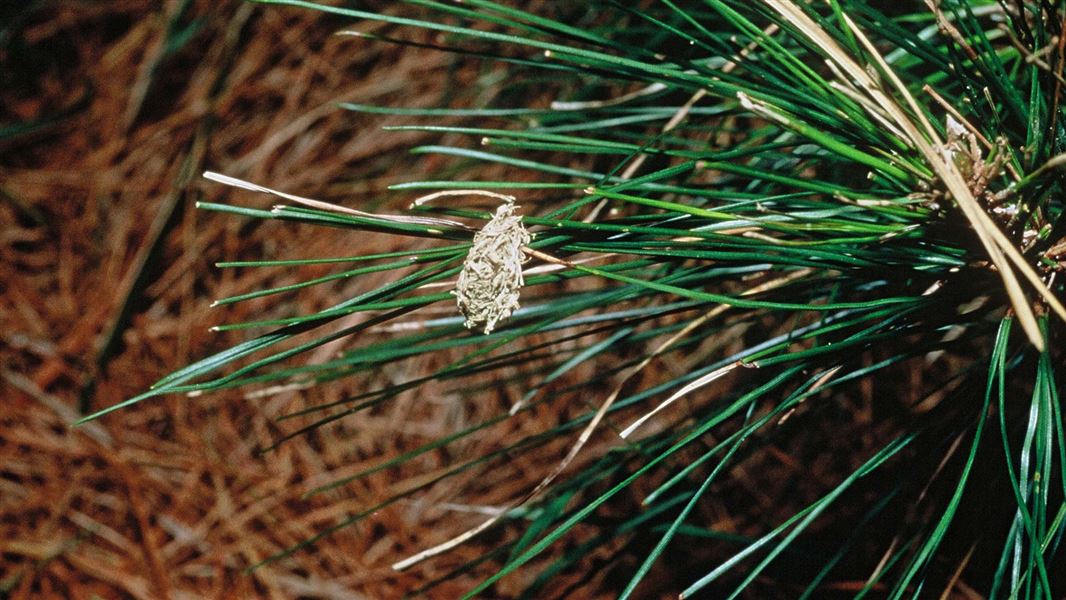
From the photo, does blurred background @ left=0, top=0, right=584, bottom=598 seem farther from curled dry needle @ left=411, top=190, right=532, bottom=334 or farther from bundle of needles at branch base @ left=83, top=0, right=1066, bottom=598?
curled dry needle @ left=411, top=190, right=532, bottom=334

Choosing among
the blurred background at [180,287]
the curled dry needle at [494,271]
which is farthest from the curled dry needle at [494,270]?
the blurred background at [180,287]

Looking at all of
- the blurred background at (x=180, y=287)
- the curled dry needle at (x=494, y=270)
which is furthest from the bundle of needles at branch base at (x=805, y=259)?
the blurred background at (x=180, y=287)

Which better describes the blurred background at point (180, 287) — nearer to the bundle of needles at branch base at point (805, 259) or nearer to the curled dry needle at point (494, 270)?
the bundle of needles at branch base at point (805, 259)

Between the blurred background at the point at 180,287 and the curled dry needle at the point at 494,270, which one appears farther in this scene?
the blurred background at the point at 180,287

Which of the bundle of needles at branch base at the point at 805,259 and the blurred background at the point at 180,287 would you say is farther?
the blurred background at the point at 180,287

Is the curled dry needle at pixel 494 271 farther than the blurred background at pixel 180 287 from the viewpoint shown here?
No

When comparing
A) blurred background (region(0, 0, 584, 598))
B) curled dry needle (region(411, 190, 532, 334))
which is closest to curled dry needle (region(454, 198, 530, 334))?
curled dry needle (region(411, 190, 532, 334))

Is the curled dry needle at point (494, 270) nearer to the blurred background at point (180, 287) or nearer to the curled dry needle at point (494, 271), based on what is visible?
the curled dry needle at point (494, 271)

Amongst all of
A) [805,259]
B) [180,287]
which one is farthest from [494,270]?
[180,287]
